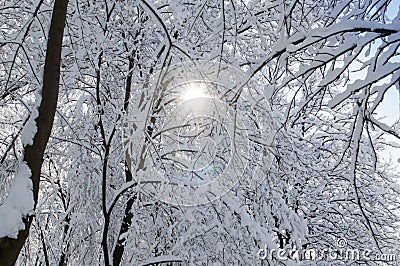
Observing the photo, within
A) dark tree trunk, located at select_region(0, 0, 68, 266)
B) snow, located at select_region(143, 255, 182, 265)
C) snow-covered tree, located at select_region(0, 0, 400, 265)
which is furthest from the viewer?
snow, located at select_region(143, 255, 182, 265)

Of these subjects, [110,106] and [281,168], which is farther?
[281,168]

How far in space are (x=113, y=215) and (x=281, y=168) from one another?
1.98m

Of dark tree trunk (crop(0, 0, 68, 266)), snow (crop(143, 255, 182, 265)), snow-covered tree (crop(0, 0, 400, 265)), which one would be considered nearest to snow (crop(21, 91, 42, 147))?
dark tree trunk (crop(0, 0, 68, 266))

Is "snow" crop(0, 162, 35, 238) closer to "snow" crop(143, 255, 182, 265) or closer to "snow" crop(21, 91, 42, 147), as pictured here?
"snow" crop(21, 91, 42, 147)

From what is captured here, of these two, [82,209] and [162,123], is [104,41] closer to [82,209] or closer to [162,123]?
[162,123]

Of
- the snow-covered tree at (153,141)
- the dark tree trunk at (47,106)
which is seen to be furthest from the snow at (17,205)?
the snow-covered tree at (153,141)

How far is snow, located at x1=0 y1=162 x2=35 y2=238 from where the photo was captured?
5.51 ft

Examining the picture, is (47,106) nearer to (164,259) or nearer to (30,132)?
(30,132)

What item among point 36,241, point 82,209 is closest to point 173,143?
point 82,209

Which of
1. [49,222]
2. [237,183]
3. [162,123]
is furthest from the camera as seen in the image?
[49,222]

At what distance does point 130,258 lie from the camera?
13.5 ft

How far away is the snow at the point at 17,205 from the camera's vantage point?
1.68 metres

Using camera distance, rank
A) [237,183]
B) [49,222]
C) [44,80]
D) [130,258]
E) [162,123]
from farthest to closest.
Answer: [49,222], [162,123], [130,258], [237,183], [44,80]

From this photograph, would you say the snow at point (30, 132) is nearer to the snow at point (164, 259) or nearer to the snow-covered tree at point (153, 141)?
the snow-covered tree at point (153, 141)
